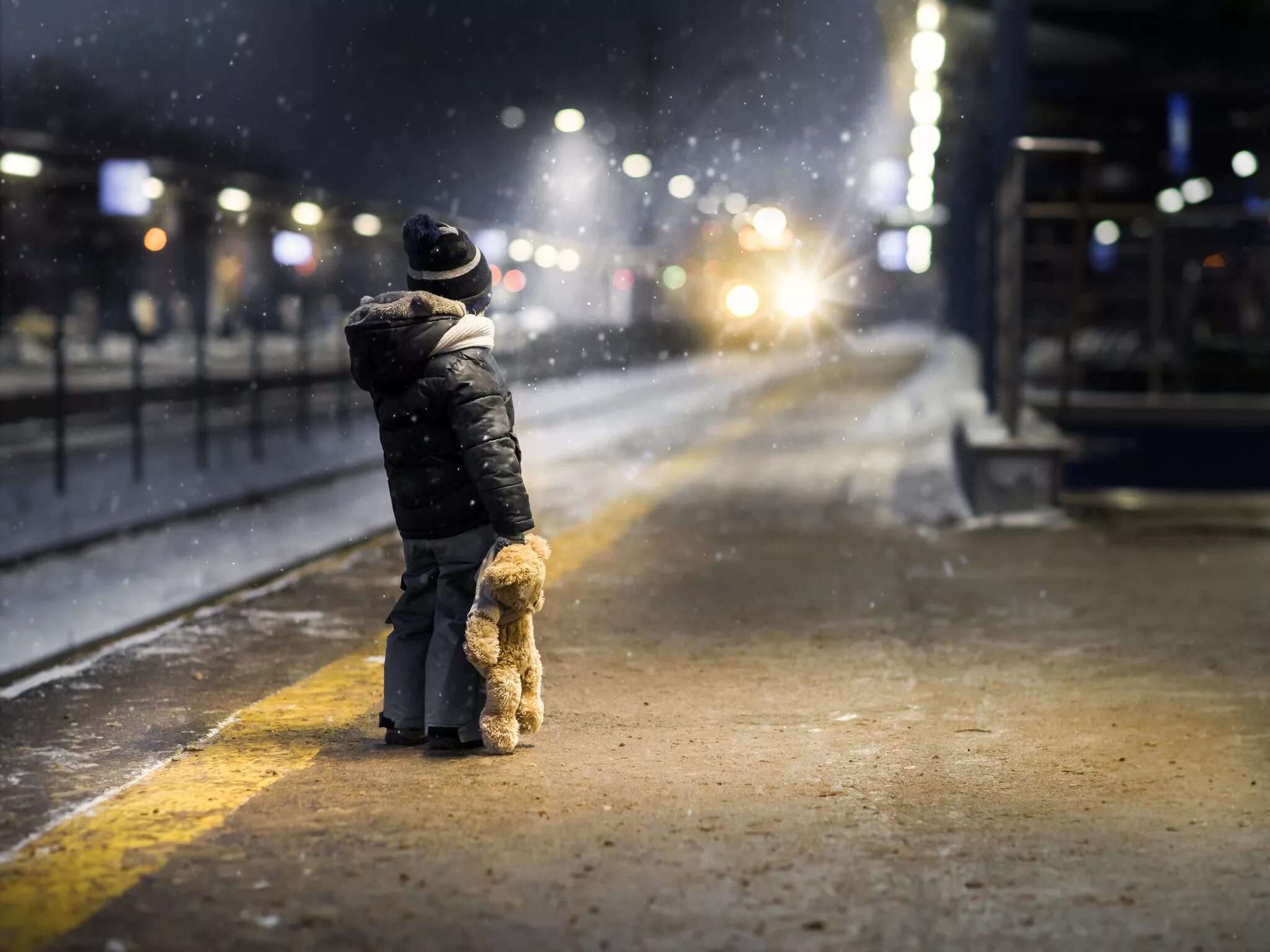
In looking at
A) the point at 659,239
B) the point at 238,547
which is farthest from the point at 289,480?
the point at 659,239

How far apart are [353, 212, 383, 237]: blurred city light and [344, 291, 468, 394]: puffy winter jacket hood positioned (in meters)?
21.0

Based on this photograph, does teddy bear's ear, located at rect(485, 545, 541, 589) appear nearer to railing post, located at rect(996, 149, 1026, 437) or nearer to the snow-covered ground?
the snow-covered ground

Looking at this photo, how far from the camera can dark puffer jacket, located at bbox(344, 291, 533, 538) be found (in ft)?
17.8

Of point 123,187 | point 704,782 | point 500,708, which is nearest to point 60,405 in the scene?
point 500,708

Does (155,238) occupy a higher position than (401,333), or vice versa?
(155,238)

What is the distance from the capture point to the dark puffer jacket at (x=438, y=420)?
5426 mm

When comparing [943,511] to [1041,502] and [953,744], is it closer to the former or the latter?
[1041,502]

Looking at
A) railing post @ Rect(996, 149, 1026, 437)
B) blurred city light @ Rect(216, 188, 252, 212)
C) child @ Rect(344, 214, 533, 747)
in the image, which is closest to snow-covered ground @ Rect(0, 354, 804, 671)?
child @ Rect(344, 214, 533, 747)

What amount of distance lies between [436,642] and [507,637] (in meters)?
0.26

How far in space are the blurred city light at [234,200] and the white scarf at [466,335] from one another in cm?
1369

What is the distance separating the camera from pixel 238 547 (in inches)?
436

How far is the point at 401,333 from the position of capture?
18.1 ft

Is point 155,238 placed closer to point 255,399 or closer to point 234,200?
point 234,200

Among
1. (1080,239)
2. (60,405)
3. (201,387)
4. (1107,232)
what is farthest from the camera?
(1107,232)
